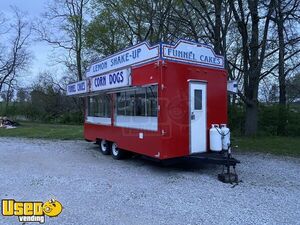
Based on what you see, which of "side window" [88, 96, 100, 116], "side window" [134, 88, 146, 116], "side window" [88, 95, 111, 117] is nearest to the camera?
"side window" [134, 88, 146, 116]

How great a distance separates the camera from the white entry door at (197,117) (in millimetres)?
7770

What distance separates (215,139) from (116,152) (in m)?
3.59

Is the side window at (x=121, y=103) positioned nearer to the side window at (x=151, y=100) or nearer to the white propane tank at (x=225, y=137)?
the side window at (x=151, y=100)

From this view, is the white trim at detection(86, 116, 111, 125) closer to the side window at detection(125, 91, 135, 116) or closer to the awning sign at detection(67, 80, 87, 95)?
the awning sign at detection(67, 80, 87, 95)

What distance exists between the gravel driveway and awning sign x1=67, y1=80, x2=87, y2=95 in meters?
2.93

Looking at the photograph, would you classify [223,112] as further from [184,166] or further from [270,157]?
[270,157]

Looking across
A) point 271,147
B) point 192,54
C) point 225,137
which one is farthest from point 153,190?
point 271,147

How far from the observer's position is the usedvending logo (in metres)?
4.82

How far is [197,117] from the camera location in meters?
7.88

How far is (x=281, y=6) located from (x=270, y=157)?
679cm

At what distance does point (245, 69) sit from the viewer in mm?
14945

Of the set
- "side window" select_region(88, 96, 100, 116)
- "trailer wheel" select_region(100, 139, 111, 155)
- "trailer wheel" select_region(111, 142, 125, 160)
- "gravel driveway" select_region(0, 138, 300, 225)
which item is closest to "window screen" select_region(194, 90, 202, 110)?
"gravel driveway" select_region(0, 138, 300, 225)

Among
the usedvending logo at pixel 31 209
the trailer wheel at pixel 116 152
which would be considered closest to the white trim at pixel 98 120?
the trailer wheel at pixel 116 152

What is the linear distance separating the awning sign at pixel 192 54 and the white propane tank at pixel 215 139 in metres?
1.84
